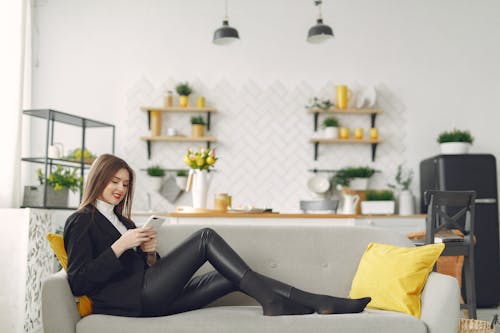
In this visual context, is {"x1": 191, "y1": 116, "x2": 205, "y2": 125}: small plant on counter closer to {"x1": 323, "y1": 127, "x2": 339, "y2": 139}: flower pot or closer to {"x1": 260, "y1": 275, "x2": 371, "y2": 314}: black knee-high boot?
{"x1": 323, "y1": 127, "x2": 339, "y2": 139}: flower pot

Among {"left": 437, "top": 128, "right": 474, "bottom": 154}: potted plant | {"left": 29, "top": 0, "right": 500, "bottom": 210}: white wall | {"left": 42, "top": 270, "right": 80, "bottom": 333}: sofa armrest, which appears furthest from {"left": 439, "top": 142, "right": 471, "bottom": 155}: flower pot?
{"left": 42, "top": 270, "right": 80, "bottom": 333}: sofa armrest

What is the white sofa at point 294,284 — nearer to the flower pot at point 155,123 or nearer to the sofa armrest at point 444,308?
the sofa armrest at point 444,308

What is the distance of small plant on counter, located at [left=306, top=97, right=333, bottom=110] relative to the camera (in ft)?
18.1

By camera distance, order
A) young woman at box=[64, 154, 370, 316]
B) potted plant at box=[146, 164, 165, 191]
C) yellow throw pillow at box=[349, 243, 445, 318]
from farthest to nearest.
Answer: potted plant at box=[146, 164, 165, 191]
yellow throw pillow at box=[349, 243, 445, 318]
young woman at box=[64, 154, 370, 316]

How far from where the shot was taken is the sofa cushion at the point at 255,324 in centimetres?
227

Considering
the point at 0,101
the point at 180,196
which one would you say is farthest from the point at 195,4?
the point at 0,101

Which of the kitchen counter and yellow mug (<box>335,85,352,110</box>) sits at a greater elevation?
yellow mug (<box>335,85,352,110</box>)

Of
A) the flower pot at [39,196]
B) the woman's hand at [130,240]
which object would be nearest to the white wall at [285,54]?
the flower pot at [39,196]

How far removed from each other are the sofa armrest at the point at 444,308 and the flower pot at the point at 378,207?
9.84ft

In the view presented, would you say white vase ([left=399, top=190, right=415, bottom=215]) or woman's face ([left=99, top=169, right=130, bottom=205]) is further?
white vase ([left=399, top=190, right=415, bottom=215])

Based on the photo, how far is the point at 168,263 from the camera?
2.44 metres

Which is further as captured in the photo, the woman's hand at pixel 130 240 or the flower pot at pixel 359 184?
the flower pot at pixel 359 184

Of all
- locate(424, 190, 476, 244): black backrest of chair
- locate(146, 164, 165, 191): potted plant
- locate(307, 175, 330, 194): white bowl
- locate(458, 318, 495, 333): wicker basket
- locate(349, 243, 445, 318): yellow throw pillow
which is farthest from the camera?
locate(307, 175, 330, 194): white bowl

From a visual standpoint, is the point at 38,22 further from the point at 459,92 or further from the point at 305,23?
the point at 459,92
